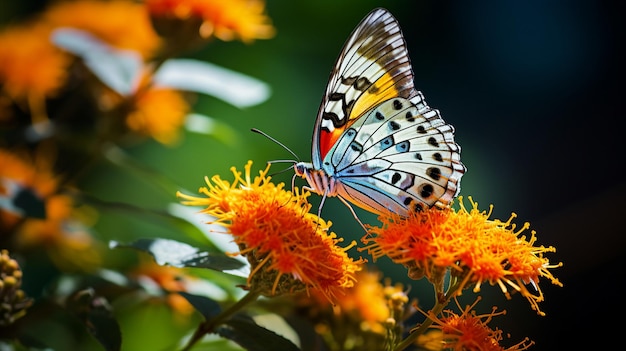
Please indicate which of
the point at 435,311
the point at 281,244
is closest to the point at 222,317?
the point at 281,244

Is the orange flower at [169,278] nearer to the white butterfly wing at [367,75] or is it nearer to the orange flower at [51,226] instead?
the orange flower at [51,226]

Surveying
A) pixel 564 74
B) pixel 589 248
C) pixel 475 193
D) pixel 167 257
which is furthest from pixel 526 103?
pixel 167 257

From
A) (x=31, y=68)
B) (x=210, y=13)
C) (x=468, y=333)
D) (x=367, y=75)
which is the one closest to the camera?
(x=468, y=333)

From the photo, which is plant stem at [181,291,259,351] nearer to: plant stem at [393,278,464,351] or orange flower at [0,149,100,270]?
plant stem at [393,278,464,351]

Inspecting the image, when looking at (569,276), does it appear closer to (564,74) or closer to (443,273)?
(564,74)

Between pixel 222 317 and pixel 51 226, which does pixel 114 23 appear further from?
pixel 222 317

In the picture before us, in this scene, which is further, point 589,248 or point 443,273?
point 589,248
